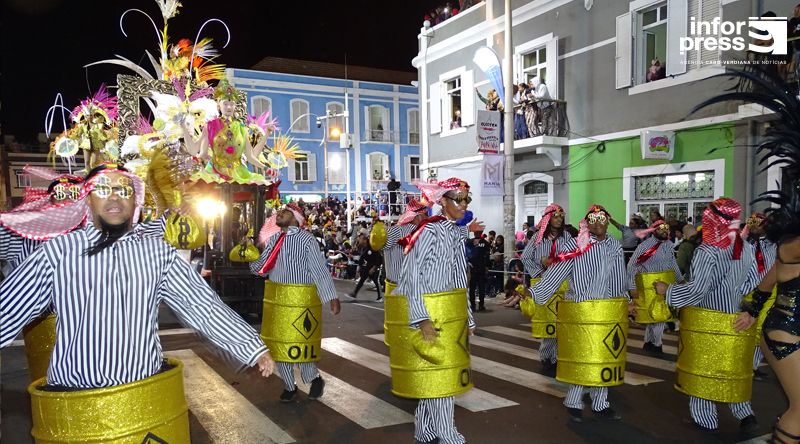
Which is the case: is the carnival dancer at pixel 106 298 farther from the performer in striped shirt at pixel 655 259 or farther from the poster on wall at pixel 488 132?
the poster on wall at pixel 488 132

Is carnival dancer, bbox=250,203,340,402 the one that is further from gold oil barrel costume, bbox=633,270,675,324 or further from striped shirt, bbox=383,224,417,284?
gold oil barrel costume, bbox=633,270,675,324

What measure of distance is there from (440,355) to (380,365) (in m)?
3.24

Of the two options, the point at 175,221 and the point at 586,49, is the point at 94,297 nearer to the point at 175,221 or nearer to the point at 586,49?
the point at 175,221

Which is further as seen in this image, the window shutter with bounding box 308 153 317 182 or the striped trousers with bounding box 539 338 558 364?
the window shutter with bounding box 308 153 317 182

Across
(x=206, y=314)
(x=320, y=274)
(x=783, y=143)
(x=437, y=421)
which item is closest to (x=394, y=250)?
(x=320, y=274)

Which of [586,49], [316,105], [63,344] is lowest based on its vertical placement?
[63,344]

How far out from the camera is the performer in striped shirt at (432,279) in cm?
→ 440

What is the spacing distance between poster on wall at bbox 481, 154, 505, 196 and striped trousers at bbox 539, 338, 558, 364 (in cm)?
623

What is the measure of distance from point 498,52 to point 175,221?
14.8 metres

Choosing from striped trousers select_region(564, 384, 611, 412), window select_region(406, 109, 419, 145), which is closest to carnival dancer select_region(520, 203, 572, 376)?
striped trousers select_region(564, 384, 611, 412)

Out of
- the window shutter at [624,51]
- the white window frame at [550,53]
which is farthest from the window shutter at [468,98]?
the window shutter at [624,51]

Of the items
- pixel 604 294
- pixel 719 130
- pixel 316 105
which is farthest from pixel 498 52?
pixel 316 105

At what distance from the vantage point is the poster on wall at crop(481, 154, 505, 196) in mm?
13171

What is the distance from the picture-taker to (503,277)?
45.8 ft
